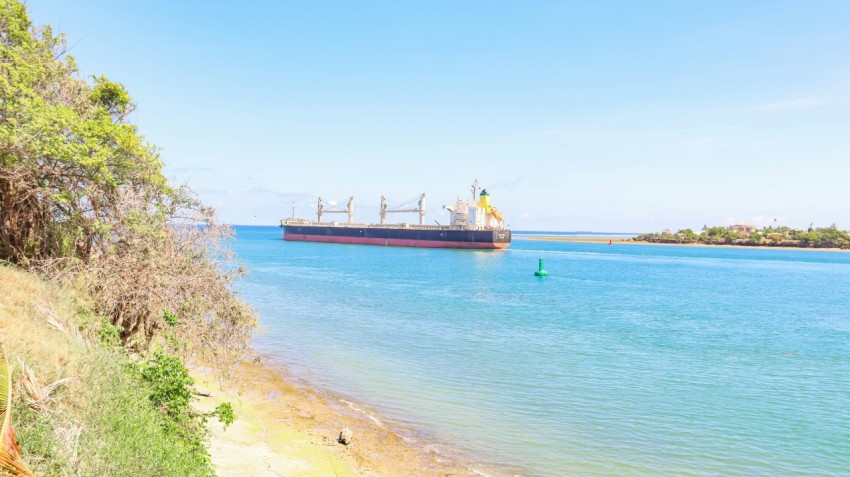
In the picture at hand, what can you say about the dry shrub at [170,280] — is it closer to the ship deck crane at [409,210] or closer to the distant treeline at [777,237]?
A: the ship deck crane at [409,210]

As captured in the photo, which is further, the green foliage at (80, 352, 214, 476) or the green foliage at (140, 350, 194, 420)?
the green foliage at (140, 350, 194, 420)

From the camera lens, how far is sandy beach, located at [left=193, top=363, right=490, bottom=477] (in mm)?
10766

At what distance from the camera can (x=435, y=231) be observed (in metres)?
102

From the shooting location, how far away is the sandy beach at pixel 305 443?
424 inches

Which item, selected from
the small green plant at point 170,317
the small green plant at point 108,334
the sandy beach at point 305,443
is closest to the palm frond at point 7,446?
the sandy beach at point 305,443

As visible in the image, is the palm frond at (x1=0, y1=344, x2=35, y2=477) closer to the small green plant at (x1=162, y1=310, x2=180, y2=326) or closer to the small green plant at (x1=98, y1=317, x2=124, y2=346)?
the small green plant at (x1=98, y1=317, x2=124, y2=346)

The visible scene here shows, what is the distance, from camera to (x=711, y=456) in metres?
12.2

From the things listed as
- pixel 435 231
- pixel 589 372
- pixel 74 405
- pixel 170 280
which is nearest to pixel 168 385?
pixel 74 405

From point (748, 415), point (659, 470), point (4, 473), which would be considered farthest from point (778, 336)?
point (4, 473)

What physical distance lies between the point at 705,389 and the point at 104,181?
64.3ft

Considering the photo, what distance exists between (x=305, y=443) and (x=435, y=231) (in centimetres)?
9062

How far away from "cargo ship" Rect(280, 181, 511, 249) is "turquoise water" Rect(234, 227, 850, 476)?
5486 cm

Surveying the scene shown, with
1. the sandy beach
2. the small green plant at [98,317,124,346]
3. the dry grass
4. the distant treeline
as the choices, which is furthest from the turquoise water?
the distant treeline

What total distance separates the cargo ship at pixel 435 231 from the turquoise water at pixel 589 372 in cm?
5486
